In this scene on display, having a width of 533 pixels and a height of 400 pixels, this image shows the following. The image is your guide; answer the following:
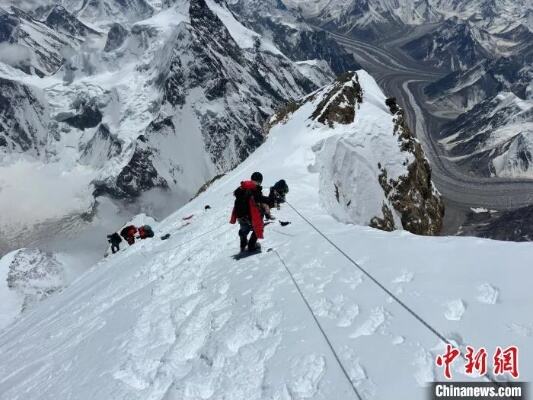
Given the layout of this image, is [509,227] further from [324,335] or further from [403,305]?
[324,335]

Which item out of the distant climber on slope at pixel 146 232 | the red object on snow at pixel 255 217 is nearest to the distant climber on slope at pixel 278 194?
the red object on snow at pixel 255 217

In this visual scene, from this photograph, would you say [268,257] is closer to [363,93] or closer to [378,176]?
[378,176]

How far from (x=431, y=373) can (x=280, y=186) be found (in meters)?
17.9

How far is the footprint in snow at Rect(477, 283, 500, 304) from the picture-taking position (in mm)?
9180

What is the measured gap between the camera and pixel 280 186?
25125 millimetres

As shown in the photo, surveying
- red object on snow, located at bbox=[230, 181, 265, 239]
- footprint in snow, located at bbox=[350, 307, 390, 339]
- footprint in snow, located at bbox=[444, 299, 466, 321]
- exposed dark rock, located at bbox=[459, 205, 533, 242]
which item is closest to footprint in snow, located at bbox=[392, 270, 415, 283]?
footprint in snow, located at bbox=[350, 307, 390, 339]

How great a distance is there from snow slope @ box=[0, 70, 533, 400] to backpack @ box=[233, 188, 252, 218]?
167cm

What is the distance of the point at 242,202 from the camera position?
15.6 metres

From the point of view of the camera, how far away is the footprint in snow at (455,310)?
29.3 feet

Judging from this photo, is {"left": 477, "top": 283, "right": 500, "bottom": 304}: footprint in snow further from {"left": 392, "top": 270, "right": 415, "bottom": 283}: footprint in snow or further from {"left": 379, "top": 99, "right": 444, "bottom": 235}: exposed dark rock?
{"left": 379, "top": 99, "right": 444, "bottom": 235}: exposed dark rock

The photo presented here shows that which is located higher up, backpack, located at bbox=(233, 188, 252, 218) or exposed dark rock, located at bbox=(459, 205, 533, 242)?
backpack, located at bbox=(233, 188, 252, 218)

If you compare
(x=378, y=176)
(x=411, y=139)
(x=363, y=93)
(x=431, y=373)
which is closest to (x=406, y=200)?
(x=378, y=176)

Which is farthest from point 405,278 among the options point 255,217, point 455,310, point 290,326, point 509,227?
point 509,227

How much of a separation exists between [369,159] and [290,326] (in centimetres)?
3550
